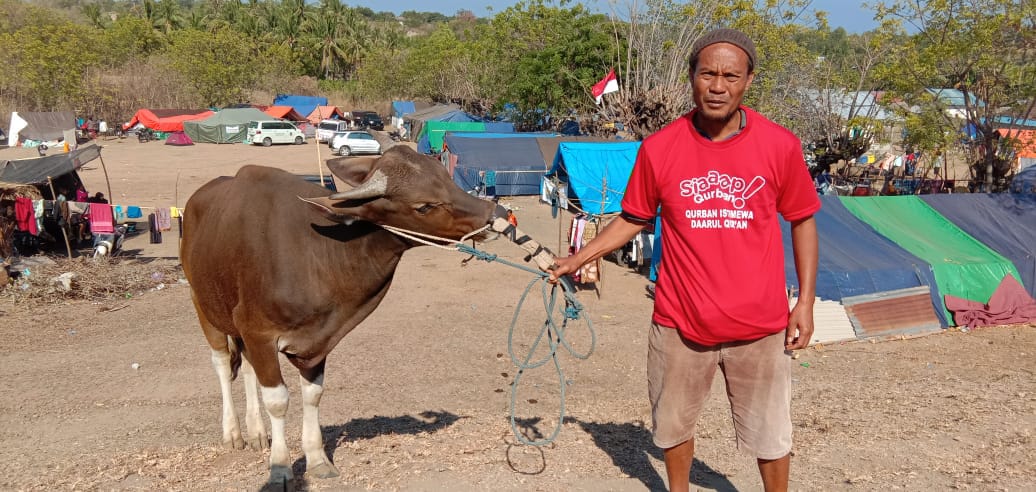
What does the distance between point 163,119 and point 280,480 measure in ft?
182

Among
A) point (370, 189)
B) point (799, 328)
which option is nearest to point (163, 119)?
point (370, 189)

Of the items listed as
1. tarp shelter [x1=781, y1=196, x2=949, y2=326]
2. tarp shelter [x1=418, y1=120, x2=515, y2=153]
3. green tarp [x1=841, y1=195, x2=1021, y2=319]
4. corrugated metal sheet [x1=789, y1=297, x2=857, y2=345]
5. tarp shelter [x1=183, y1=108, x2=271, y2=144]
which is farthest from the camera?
tarp shelter [x1=183, y1=108, x2=271, y2=144]

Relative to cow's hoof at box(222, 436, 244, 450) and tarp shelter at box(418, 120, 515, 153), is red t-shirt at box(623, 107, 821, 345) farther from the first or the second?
tarp shelter at box(418, 120, 515, 153)

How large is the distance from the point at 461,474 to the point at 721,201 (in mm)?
2575

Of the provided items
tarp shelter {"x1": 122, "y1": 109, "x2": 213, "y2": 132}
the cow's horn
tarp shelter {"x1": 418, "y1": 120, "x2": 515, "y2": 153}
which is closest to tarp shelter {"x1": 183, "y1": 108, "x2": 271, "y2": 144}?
tarp shelter {"x1": 122, "y1": 109, "x2": 213, "y2": 132}

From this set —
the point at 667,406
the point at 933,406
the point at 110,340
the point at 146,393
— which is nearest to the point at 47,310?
the point at 110,340

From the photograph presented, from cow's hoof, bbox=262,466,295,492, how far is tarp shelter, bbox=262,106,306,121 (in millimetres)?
58058

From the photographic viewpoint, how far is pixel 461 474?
4605 millimetres

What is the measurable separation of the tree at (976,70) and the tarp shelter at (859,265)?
18.1 feet

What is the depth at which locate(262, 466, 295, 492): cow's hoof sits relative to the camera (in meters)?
4.52

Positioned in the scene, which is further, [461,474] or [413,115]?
[413,115]

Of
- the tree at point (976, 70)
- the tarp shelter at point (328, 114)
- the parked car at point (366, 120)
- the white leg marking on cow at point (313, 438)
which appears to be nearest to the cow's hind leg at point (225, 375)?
the white leg marking on cow at point (313, 438)

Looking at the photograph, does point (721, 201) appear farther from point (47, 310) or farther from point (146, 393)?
point (47, 310)

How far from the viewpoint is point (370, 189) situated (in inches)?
155
